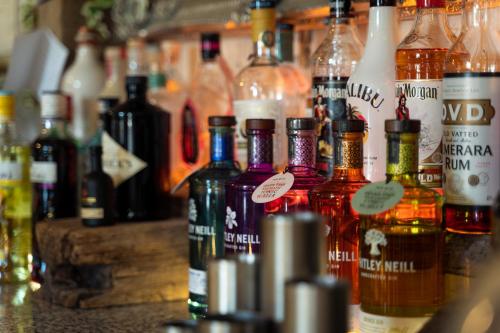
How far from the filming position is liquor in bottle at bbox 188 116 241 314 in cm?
144

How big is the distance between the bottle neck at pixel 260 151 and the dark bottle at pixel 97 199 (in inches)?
18.0

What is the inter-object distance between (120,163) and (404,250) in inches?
33.1

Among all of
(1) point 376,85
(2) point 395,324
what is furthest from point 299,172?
(2) point 395,324

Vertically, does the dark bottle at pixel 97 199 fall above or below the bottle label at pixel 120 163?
below

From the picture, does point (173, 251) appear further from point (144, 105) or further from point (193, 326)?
point (193, 326)

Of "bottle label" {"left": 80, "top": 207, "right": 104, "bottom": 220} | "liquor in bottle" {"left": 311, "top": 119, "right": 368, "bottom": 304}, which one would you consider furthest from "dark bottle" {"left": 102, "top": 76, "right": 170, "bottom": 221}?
"liquor in bottle" {"left": 311, "top": 119, "right": 368, "bottom": 304}

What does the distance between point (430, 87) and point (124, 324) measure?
61cm

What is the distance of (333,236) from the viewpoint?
1212mm

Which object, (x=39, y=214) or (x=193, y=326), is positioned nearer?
(x=193, y=326)

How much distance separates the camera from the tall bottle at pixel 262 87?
157 cm

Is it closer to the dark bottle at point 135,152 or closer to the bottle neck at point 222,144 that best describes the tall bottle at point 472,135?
the bottle neck at point 222,144

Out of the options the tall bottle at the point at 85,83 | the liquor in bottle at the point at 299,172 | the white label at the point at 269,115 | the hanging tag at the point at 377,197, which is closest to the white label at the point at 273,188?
the liquor in bottle at the point at 299,172

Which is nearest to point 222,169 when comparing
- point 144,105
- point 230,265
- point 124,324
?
point 124,324

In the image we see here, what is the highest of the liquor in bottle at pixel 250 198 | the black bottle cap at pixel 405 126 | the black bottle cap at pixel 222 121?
the black bottle cap at pixel 222 121
